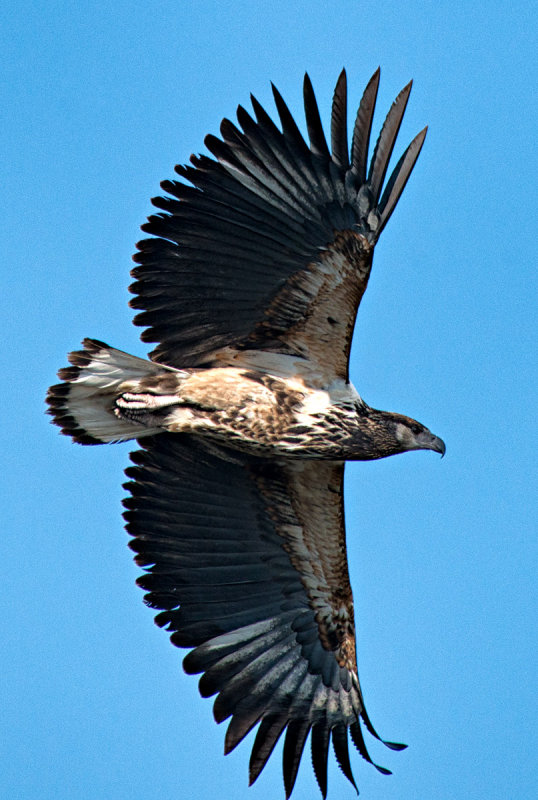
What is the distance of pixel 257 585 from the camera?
943 centimetres

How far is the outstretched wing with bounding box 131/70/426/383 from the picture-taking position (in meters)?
8.15

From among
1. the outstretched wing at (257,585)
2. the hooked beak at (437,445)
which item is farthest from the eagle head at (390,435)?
the outstretched wing at (257,585)

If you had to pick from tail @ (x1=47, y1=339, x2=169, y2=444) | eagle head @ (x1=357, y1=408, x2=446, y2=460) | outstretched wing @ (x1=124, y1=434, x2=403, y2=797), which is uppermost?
tail @ (x1=47, y1=339, x2=169, y2=444)

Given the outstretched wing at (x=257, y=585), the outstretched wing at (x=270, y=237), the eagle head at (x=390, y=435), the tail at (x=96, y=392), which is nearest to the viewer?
the outstretched wing at (x=270, y=237)

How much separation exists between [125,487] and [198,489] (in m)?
0.52

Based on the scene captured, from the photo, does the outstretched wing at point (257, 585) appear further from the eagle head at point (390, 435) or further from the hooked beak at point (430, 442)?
the hooked beak at point (430, 442)

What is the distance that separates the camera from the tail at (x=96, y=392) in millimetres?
8523

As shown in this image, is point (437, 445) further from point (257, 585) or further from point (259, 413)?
point (257, 585)

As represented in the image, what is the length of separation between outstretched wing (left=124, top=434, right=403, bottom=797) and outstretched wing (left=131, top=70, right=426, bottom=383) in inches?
35.5

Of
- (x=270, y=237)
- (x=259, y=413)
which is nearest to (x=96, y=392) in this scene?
(x=259, y=413)

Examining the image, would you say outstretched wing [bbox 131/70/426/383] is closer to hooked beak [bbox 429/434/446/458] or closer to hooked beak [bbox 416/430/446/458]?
hooked beak [bbox 416/430/446/458]

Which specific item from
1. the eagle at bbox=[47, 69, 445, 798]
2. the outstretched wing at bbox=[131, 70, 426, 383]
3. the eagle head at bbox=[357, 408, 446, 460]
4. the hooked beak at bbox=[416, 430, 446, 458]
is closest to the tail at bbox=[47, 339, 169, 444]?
the eagle at bbox=[47, 69, 445, 798]

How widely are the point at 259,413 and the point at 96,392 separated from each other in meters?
1.08

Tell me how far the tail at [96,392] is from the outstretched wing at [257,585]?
322 millimetres
